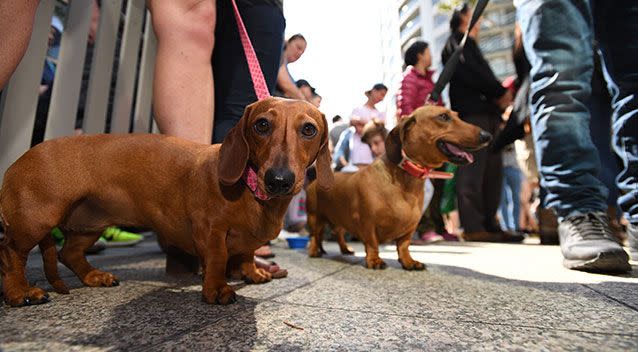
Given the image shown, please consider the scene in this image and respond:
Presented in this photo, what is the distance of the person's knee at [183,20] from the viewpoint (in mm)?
1552

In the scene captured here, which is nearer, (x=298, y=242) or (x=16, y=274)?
(x=16, y=274)

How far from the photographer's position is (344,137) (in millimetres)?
5594

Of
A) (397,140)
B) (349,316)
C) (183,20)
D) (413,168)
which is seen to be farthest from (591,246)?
(183,20)

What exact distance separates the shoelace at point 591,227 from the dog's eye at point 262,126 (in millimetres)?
1404

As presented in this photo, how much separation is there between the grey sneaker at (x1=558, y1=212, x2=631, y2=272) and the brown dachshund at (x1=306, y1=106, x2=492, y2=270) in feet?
2.17

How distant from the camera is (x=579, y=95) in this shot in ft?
5.79

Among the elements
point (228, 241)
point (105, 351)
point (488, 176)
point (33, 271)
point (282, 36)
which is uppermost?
point (282, 36)

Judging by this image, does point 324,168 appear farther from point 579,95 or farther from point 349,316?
point 579,95

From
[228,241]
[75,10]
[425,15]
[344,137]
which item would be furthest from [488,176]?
[425,15]

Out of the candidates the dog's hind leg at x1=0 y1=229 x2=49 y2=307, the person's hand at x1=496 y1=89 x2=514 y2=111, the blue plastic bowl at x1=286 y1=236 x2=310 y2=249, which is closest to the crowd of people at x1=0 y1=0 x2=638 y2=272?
the dog's hind leg at x1=0 y1=229 x2=49 y2=307

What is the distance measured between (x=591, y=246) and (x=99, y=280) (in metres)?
1.95

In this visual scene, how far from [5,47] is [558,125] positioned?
2.19 metres

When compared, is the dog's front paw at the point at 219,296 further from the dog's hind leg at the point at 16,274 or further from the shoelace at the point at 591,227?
the shoelace at the point at 591,227

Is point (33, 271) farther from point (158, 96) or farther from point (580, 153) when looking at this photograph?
point (580, 153)
